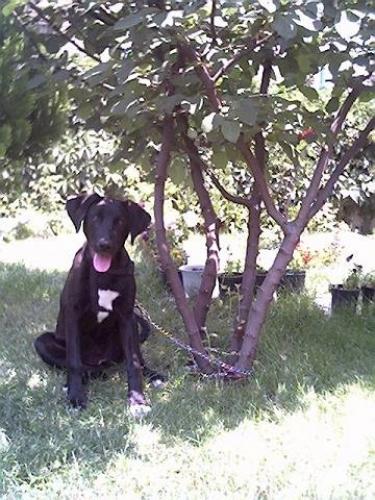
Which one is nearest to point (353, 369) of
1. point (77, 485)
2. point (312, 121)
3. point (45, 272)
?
point (312, 121)

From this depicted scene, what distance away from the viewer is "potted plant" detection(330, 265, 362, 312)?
457cm

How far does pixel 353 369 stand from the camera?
353 centimetres

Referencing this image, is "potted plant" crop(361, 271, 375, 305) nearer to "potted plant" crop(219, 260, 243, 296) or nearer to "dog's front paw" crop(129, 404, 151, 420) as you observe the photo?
"potted plant" crop(219, 260, 243, 296)

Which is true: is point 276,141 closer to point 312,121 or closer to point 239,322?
point 312,121

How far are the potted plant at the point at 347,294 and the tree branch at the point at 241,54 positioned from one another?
1942 millimetres

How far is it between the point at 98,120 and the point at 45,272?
279 cm

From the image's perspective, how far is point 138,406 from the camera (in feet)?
10.3

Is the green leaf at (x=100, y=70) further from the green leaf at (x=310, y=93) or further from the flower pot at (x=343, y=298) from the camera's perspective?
the flower pot at (x=343, y=298)

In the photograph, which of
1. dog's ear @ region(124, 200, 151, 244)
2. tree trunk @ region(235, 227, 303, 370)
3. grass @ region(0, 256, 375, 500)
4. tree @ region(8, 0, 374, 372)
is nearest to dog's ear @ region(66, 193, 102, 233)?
dog's ear @ region(124, 200, 151, 244)

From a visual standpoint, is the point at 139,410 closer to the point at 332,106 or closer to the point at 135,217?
the point at 135,217

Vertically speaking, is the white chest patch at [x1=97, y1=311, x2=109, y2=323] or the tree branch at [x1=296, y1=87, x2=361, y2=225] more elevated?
the tree branch at [x1=296, y1=87, x2=361, y2=225]

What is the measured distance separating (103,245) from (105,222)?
12 cm

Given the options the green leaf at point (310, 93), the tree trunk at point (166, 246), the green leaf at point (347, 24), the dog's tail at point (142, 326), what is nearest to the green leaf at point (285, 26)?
the green leaf at point (347, 24)

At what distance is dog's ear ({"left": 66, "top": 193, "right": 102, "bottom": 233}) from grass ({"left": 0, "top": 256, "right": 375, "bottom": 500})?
2.51 feet
